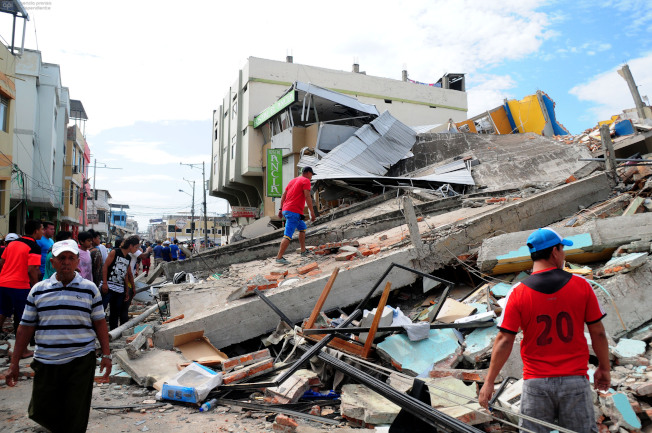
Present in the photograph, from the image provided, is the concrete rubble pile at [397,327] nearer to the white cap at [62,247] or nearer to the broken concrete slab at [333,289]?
the broken concrete slab at [333,289]

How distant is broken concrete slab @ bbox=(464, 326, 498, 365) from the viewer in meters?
4.09

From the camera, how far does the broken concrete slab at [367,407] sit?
334 centimetres

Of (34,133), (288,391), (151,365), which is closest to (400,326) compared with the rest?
(288,391)

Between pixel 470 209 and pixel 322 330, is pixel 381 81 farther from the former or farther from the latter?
pixel 322 330

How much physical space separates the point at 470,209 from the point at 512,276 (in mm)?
3548

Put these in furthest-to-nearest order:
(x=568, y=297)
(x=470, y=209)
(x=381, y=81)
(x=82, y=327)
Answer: (x=381, y=81)
(x=470, y=209)
(x=82, y=327)
(x=568, y=297)

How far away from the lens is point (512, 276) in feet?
17.5

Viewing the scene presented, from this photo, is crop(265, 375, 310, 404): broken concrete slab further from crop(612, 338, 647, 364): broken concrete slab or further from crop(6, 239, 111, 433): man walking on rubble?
crop(612, 338, 647, 364): broken concrete slab

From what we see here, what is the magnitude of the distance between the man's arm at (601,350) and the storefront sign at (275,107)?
18.2 m

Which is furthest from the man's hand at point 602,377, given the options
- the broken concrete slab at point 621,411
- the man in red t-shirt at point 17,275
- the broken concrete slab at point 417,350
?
the man in red t-shirt at point 17,275

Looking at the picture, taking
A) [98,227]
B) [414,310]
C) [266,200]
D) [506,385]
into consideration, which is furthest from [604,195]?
[98,227]

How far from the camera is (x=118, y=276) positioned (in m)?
5.83

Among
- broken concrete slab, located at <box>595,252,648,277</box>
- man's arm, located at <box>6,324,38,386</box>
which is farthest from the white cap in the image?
broken concrete slab, located at <box>595,252,648,277</box>

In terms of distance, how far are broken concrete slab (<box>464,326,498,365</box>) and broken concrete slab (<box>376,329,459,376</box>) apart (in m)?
0.14
